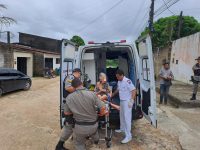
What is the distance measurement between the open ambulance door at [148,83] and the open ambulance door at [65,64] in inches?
72.2

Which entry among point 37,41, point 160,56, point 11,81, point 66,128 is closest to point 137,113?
point 66,128

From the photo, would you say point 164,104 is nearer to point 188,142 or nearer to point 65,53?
point 188,142

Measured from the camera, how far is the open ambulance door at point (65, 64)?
219 inches

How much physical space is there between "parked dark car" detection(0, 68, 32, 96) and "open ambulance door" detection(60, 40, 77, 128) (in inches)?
264

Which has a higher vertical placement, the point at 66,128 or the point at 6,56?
the point at 6,56

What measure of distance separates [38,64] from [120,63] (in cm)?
1956

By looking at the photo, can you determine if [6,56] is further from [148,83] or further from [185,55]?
[148,83]

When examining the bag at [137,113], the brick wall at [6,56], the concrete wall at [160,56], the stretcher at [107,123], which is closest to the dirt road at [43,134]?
the stretcher at [107,123]

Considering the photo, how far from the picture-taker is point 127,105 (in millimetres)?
5625

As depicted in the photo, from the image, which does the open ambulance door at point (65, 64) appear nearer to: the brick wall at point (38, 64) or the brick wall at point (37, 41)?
the brick wall at point (38, 64)

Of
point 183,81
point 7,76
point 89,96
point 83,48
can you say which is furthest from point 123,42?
point 183,81

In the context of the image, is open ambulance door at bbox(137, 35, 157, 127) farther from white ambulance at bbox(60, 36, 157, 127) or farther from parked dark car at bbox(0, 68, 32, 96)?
parked dark car at bbox(0, 68, 32, 96)

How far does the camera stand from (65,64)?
6.00 metres

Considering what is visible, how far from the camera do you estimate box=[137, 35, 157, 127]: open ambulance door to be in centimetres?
530
